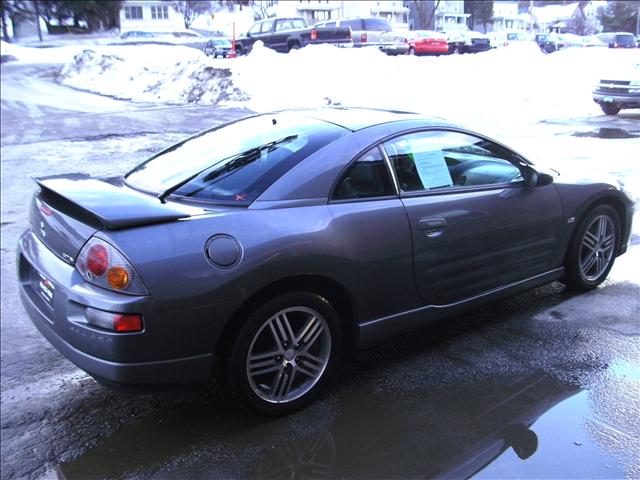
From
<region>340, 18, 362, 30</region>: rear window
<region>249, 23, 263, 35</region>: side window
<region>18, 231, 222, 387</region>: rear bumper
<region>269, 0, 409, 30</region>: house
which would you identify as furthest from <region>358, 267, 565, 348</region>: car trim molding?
<region>249, 23, 263, 35</region>: side window

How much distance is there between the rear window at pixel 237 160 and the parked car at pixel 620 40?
294 centimetres

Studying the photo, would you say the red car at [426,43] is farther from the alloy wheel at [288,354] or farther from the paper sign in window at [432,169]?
the alloy wheel at [288,354]

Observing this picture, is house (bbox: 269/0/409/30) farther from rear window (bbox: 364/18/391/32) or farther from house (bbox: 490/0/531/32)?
house (bbox: 490/0/531/32)

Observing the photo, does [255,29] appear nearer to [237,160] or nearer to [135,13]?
[135,13]

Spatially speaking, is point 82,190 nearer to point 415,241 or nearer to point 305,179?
point 305,179

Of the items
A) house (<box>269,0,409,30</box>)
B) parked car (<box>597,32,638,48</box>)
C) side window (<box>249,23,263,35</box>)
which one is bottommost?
parked car (<box>597,32,638,48</box>)

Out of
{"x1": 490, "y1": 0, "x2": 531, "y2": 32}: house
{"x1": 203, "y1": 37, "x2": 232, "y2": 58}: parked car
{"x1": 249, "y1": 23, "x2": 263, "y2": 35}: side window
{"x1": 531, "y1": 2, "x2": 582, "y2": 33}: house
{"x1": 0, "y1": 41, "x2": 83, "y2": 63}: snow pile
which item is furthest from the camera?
{"x1": 203, "y1": 37, "x2": 232, "y2": 58}: parked car

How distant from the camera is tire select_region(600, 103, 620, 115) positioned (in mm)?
5618

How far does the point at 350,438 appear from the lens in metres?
2.80

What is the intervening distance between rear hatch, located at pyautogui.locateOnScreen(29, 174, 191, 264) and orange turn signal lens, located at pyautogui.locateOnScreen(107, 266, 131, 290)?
20cm

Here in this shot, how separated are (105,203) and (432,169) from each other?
1.88 meters

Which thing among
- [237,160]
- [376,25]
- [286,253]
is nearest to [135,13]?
[376,25]

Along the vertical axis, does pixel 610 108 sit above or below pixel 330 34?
below

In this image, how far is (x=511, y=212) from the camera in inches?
145
